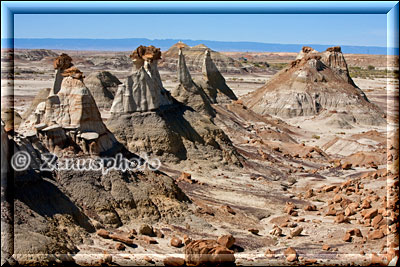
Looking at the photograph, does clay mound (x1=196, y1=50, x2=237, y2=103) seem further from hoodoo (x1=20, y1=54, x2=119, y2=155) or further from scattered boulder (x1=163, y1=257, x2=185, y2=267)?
scattered boulder (x1=163, y1=257, x2=185, y2=267)

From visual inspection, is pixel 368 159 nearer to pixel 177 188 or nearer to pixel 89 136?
pixel 177 188

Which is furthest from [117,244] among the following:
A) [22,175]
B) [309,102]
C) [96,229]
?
[309,102]

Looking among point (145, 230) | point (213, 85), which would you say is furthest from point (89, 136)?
point (213, 85)

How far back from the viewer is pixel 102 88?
45.1 meters

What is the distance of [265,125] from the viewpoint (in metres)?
49.4

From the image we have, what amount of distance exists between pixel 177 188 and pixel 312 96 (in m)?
48.0

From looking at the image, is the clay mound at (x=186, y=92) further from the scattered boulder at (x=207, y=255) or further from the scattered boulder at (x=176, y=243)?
the scattered boulder at (x=207, y=255)


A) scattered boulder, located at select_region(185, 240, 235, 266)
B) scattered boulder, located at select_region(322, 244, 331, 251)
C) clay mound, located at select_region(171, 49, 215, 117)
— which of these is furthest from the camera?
clay mound, located at select_region(171, 49, 215, 117)

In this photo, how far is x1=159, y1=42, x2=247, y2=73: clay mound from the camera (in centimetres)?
12180

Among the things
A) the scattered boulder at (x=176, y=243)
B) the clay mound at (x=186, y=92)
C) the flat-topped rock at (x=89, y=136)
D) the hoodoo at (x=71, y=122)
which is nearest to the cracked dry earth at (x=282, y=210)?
the scattered boulder at (x=176, y=243)

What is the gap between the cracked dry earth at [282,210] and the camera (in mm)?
14883

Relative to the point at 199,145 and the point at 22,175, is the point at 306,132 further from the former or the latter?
the point at 22,175

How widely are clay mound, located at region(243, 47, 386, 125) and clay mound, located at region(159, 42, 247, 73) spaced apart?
4856 centimetres

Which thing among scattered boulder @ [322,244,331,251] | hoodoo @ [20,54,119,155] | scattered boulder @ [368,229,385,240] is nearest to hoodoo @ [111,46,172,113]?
hoodoo @ [20,54,119,155]
